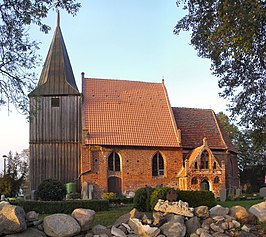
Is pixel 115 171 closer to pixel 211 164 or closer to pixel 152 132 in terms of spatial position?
pixel 152 132

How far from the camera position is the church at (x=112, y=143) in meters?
37.6

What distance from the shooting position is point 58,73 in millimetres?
39562

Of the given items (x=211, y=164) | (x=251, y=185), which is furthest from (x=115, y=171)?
(x=251, y=185)

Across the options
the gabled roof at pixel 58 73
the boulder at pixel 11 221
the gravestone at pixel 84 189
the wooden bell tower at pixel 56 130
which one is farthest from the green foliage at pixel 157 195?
the gabled roof at pixel 58 73

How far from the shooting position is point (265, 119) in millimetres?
18625

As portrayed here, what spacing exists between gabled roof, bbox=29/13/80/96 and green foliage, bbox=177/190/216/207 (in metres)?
23.1

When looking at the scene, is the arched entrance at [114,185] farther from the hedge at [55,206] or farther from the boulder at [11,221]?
the boulder at [11,221]

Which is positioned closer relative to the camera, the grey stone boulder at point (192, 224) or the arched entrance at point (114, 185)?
the grey stone boulder at point (192, 224)

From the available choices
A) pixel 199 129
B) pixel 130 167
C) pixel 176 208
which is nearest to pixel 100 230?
pixel 176 208

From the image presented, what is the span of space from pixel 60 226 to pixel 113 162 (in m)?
25.8

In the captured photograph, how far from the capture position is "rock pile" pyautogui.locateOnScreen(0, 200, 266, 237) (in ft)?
39.0

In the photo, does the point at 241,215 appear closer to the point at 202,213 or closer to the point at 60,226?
the point at 202,213

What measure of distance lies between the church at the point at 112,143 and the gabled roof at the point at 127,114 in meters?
0.09

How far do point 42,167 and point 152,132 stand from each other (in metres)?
10.1
